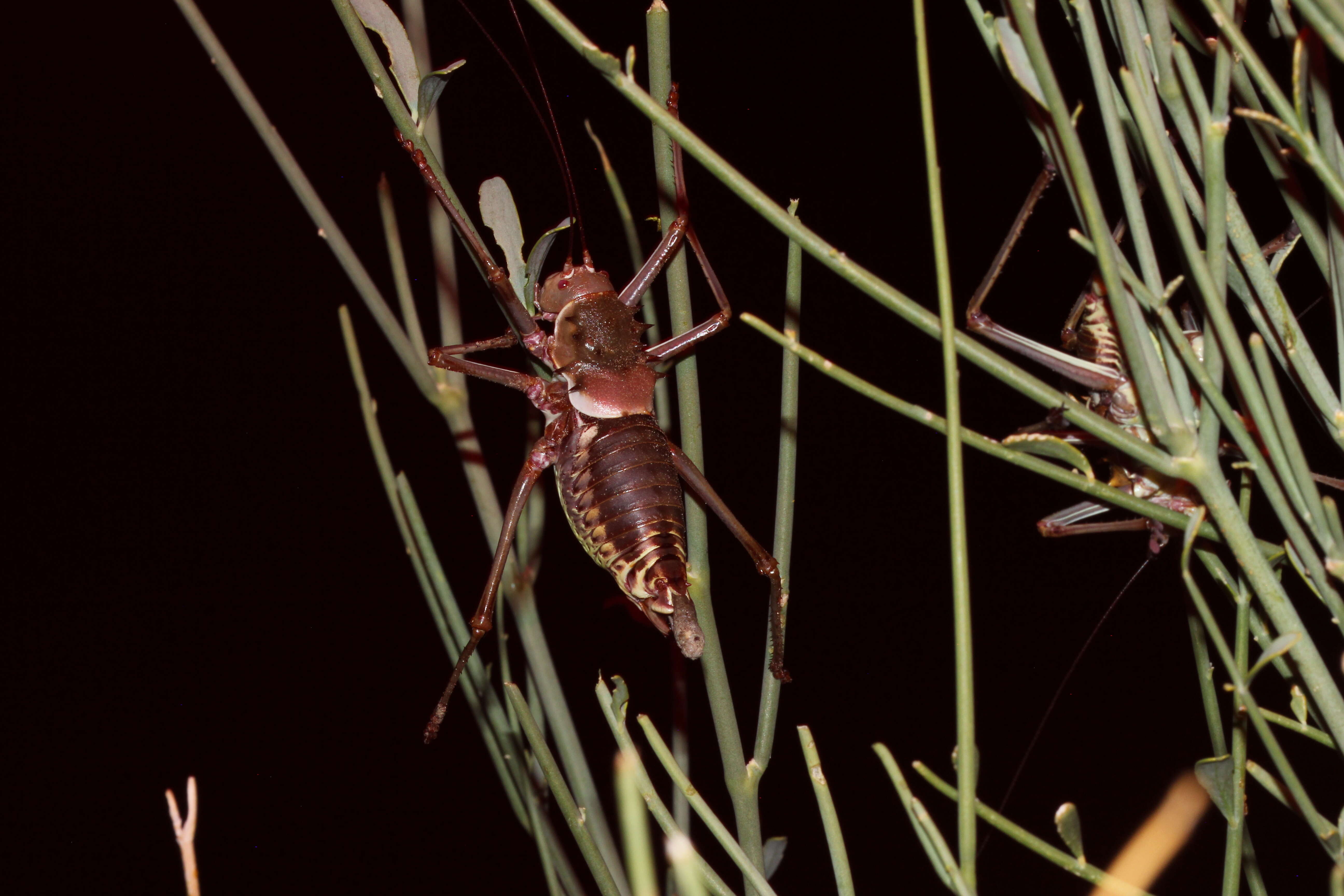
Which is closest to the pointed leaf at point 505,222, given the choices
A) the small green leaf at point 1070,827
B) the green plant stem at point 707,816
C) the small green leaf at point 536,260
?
the small green leaf at point 536,260

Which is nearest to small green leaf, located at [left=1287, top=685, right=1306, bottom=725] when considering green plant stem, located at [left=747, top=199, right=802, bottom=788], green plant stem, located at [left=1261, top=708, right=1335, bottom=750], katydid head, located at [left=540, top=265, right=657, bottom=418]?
green plant stem, located at [left=1261, top=708, right=1335, bottom=750]

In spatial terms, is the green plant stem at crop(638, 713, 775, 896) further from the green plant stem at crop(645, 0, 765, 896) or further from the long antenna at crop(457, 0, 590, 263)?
the long antenna at crop(457, 0, 590, 263)

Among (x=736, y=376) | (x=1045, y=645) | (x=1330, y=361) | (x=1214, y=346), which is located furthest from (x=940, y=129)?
(x=1214, y=346)

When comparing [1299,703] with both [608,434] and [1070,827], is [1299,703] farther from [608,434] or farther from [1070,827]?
[608,434]

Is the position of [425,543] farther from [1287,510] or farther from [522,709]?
[1287,510]

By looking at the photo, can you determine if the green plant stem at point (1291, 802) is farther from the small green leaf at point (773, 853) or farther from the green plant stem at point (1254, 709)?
the small green leaf at point (773, 853)
